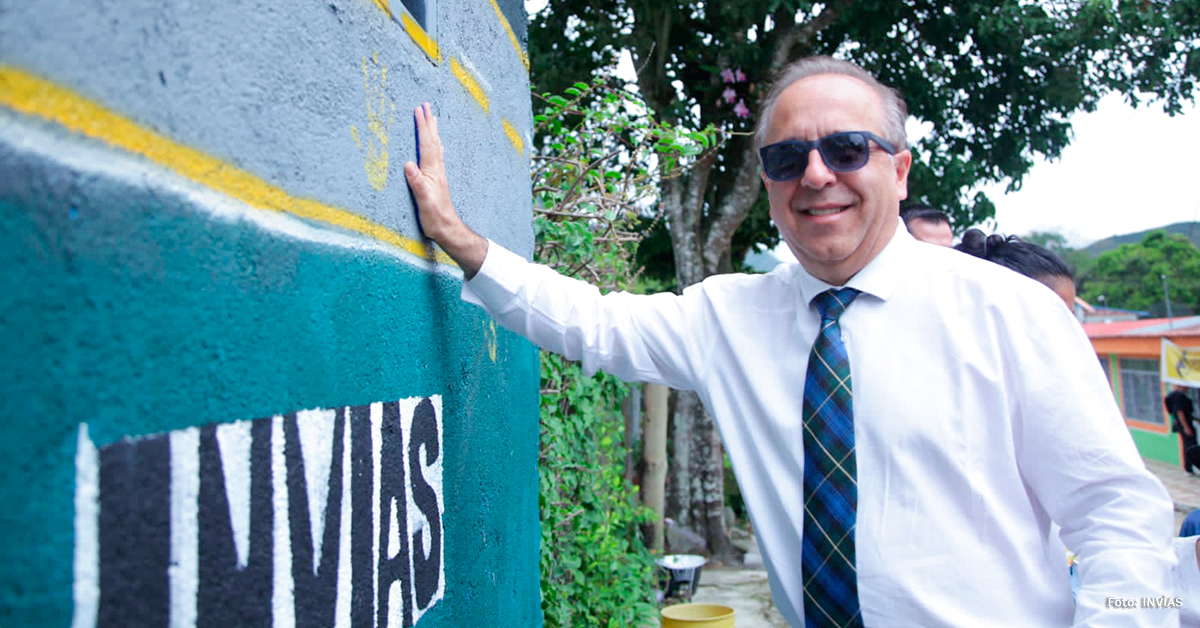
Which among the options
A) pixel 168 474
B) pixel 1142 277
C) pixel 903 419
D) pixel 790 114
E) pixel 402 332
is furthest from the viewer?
pixel 1142 277

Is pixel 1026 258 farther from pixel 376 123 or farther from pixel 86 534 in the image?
pixel 86 534

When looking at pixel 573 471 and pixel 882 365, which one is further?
pixel 573 471

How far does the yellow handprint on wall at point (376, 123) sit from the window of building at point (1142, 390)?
69.7ft

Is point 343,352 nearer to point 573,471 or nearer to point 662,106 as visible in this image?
point 573,471

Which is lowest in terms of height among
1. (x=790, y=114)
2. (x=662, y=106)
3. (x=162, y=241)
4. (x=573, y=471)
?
(x=573, y=471)

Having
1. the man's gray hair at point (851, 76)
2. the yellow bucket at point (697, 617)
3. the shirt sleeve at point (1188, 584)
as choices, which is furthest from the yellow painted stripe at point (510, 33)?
the yellow bucket at point (697, 617)

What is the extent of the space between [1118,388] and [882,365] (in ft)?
77.0

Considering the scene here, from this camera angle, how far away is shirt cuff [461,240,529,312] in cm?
196

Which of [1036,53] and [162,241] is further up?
[1036,53]

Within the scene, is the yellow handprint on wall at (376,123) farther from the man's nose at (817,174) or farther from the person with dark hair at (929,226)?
the person with dark hair at (929,226)

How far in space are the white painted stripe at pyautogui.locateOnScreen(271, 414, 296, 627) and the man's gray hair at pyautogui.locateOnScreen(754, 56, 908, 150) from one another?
137cm

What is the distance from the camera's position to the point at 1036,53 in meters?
8.80

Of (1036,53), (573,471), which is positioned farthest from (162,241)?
Answer: (1036,53)

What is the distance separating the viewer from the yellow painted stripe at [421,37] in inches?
70.6
